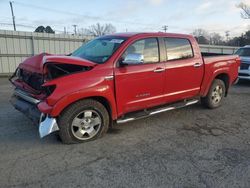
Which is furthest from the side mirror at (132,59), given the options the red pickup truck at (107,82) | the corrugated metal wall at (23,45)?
the corrugated metal wall at (23,45)

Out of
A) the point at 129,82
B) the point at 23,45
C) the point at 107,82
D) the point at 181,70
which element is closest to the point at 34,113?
the point at 107,82

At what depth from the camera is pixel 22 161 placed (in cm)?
402

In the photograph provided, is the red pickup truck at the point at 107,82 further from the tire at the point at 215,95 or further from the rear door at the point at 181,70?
the tire at the point at 215,95

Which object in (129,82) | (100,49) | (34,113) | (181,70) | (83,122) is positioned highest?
(100,49)

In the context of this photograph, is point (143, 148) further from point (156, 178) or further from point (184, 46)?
point (184, 46)

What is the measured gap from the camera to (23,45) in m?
16.0

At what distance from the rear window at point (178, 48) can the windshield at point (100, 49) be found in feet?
3.56

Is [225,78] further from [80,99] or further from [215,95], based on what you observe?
Result: [80,99]

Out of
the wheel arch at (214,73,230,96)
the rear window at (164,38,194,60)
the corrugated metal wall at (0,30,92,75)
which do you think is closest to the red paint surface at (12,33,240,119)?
the rear window at (164,38,194,60)

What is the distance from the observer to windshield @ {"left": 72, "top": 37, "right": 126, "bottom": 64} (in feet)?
16.6

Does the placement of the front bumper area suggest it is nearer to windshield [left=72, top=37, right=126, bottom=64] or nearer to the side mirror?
windshield [left=72, top=37, right=126, bottom=64]

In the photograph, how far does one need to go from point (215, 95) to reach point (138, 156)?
3658 millimetres

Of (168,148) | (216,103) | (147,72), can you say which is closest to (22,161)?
(168,148)

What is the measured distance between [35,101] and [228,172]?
3.16 metres
